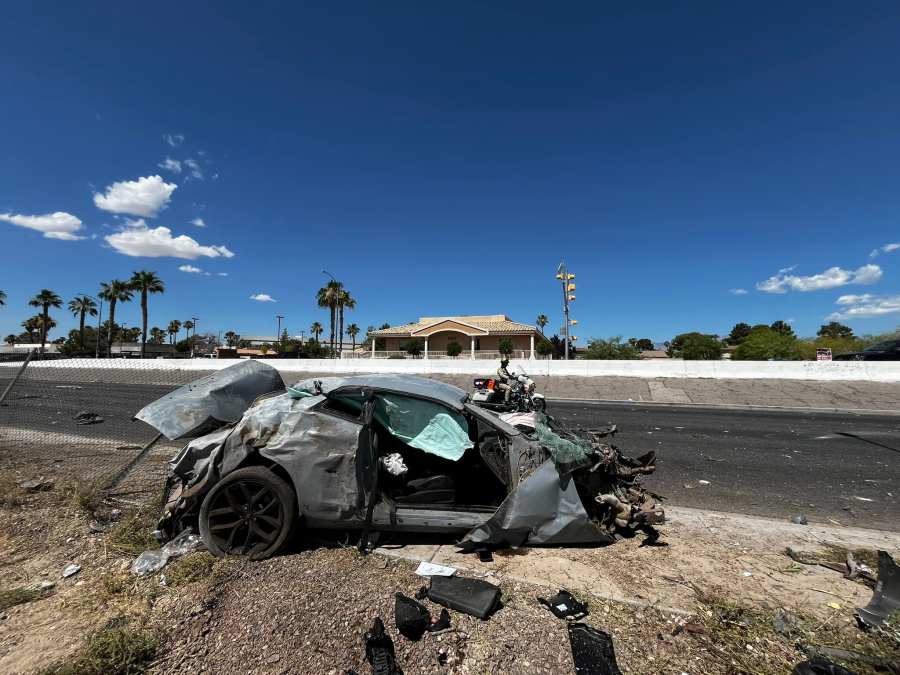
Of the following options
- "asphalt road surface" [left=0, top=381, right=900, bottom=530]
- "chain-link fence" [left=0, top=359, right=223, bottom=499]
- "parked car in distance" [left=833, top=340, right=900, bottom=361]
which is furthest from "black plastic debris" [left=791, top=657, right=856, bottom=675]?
"parked car in distance" [left=833, top=340, right=900, bottom=361]

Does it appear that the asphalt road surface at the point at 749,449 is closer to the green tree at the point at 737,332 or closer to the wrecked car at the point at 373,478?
the wrecked car at the point at 373,478

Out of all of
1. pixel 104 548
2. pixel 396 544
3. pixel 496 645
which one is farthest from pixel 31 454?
pixel 496 645

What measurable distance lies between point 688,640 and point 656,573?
29.3 inches

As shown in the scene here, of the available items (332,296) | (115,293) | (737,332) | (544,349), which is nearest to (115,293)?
(115,293)

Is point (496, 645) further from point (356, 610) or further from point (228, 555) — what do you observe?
point (228, 555)

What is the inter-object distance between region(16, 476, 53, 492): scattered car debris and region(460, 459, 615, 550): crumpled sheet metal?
16.8ft

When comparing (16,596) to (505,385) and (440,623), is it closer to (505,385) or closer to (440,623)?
(440,623)

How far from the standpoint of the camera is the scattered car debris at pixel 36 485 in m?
4.75

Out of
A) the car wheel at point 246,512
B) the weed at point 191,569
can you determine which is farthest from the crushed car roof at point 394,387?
the weed at point 191,569

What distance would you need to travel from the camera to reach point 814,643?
2.27 metres

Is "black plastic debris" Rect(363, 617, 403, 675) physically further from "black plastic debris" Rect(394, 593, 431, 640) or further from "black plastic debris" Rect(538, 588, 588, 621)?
"black plastic debris" Rect(538, 588, 588, 621)

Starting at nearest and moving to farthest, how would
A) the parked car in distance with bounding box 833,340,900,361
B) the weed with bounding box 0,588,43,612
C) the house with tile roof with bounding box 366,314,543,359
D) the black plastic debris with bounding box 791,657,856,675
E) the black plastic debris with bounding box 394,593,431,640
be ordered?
the black plastic debris with bounding box 791,657,856,675
the black plastic debris with bounding box 394,593,431,640
the weed with bounding box 0,588,43,612
the parked car in distance with bounding box 833,340,900,361
the house with tile roof with bounding box 366,314,543,359

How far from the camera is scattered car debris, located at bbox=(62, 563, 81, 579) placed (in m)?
3.05

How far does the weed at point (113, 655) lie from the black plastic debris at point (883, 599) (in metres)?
4.07
